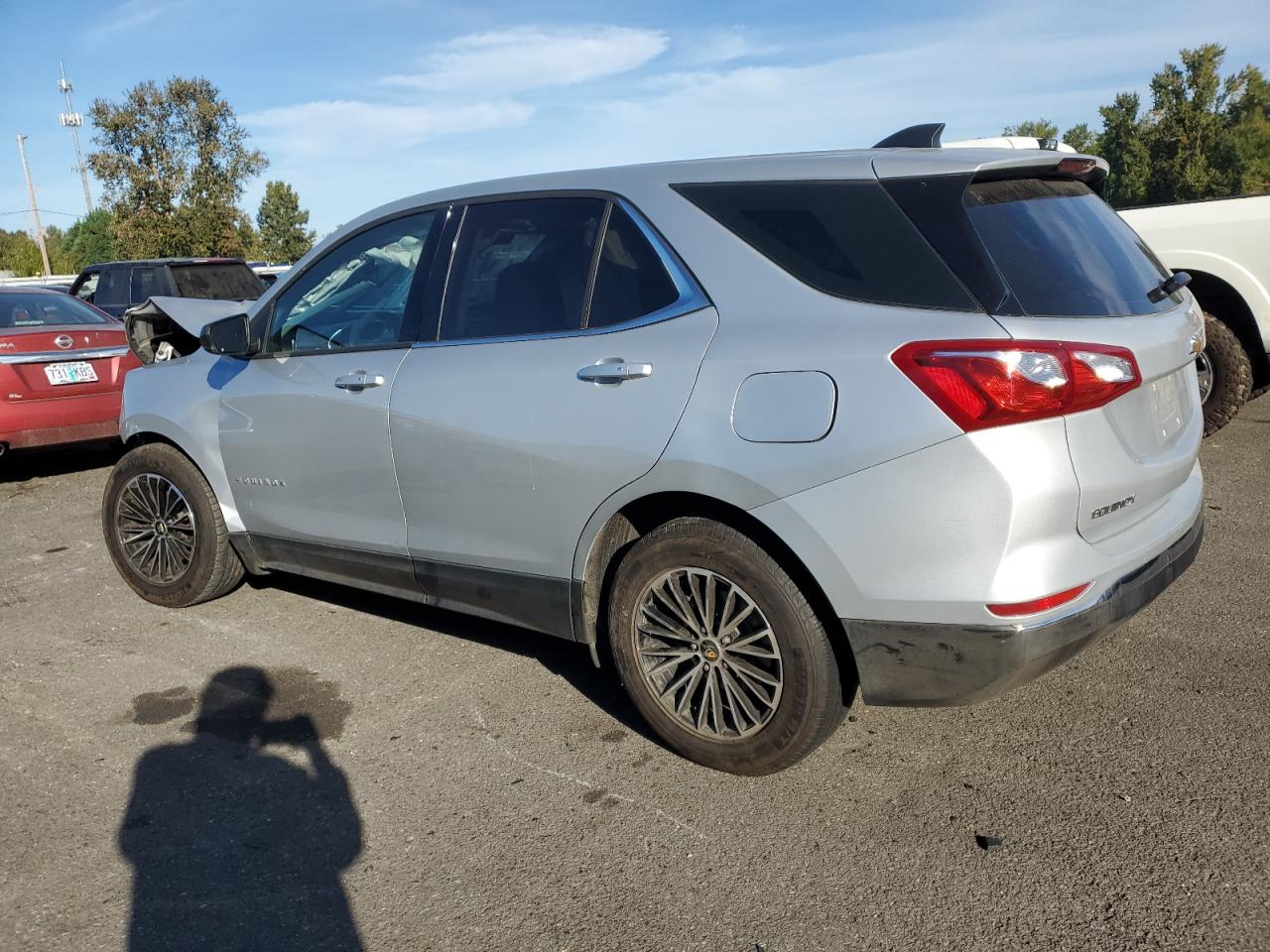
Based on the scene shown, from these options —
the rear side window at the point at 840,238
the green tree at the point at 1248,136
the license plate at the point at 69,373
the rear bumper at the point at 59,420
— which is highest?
the green tree at the point at 1248,136

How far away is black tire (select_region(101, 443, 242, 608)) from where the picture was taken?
16.0ft

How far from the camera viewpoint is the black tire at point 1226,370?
6.76 m

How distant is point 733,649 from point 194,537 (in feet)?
9.52

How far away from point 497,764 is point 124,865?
1117 millimetres

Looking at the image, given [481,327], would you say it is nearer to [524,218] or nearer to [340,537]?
[524,218]

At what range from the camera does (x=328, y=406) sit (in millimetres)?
4168

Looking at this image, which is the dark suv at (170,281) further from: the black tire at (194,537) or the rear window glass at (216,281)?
the black tire at (194,537)

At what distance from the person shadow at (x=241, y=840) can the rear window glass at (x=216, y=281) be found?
1035 centimetres

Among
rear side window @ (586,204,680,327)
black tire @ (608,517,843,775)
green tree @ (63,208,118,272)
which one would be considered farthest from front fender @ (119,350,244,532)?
green tree @ (63,208,118,272)

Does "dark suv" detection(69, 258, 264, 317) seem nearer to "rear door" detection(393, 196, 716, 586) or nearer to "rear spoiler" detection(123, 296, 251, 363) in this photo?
"rear spoiler" detection(123, 296, 251, 363)

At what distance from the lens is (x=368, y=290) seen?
14.1 feet

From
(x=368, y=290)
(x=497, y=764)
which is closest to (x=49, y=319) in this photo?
(x=368, y=290)

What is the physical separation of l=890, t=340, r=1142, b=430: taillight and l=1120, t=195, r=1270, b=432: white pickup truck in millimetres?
4620

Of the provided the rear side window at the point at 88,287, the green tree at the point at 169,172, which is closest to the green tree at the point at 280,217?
the green tree at the point at 169,172
